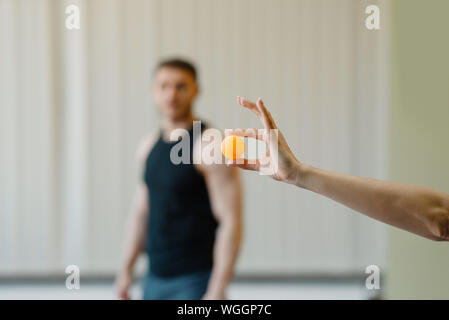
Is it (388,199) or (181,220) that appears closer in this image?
(388,199)

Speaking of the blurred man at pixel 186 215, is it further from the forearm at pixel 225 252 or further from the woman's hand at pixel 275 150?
the woman's hand at pixel 275 150

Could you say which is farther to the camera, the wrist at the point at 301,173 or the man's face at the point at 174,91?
the man's face at the point at 174,91

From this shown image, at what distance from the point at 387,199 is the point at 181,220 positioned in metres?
0.83

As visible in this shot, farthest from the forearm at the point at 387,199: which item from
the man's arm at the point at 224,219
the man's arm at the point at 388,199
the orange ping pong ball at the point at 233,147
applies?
the man's arm at the point at 224,219

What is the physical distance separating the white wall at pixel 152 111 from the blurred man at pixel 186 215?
3.86ft

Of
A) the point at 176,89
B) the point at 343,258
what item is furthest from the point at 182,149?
the point at 343,258

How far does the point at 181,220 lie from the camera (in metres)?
1.34

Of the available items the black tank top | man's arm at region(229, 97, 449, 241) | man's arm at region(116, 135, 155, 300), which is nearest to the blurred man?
the black tank top

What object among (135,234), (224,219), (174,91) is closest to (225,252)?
(224,219)

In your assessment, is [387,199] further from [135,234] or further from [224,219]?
→ [135,234]

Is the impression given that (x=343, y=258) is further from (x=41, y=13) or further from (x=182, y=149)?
(x=41, y=13)

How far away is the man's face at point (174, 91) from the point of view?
1.38 meters

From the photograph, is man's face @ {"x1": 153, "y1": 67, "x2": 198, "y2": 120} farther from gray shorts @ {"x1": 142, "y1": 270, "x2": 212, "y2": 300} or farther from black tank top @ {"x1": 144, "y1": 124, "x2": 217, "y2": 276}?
gray shorts @ {"x1": 142, "y1": 270, "x2": 212, "y2": 300}

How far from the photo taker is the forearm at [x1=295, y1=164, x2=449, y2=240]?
1.92 feet
